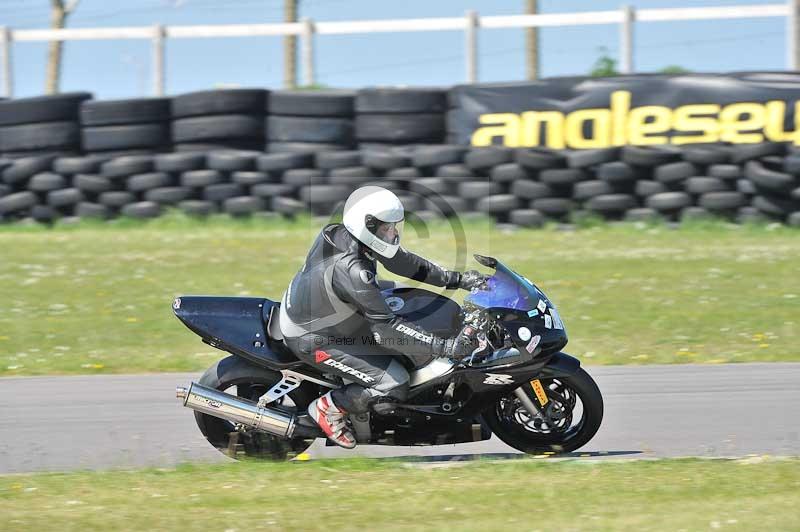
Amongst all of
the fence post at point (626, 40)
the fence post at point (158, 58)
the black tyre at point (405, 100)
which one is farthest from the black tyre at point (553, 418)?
the fence post at point (158, 58)

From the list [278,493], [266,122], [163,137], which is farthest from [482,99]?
[278,493]

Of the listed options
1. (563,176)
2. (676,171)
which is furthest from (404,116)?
(676,171)

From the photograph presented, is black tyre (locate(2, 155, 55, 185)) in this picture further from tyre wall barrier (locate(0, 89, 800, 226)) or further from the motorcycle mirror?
the motorcycle mirror

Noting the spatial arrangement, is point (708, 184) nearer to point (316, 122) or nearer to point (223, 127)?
point (316, 122)

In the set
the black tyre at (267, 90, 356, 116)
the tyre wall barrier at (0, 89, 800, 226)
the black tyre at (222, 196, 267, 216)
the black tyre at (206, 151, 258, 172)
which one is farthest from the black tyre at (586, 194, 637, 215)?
the black tyre at (206, 151, 258, 172)

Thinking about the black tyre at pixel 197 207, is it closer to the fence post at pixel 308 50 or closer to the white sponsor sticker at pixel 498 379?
the fence post at pixel 308 50

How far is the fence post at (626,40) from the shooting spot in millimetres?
15578

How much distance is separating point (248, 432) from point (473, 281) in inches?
59.3

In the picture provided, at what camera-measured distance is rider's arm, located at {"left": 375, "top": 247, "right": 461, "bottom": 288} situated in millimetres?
6211

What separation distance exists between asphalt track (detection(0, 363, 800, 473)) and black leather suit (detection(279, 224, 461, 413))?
58cm

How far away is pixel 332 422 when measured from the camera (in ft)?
20.0

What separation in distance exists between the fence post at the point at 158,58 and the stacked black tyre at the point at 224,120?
1.87m

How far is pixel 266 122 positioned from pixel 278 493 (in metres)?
10.2

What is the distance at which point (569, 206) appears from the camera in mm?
14336
